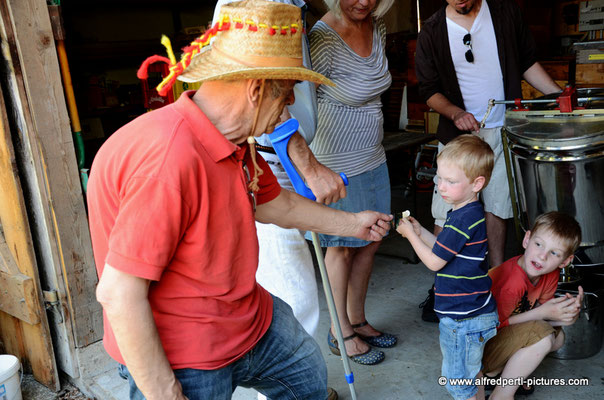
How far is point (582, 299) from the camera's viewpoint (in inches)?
107

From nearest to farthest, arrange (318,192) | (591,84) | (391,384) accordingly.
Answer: (318,192), (391,384), (591,84)

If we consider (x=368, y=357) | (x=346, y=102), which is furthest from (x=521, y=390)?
(x=346, y=102)

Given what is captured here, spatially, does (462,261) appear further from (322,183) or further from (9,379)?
(9,379)

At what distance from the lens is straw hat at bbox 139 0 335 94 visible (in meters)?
1.49

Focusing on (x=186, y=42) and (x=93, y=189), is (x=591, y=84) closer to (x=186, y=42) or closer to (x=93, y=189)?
(x=186, y=42)

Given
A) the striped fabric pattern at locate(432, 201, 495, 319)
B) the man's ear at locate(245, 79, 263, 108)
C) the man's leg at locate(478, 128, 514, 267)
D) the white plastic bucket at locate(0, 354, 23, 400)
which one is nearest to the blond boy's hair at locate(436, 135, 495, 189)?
the striped fabric pattern at locate(432, 201, 495, 319)

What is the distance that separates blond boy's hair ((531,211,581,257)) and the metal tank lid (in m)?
0.30

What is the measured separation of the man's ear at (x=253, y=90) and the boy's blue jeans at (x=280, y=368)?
30.4 inches

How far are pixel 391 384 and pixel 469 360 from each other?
63cm

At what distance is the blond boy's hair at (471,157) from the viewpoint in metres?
2.20

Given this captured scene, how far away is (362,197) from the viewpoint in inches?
114

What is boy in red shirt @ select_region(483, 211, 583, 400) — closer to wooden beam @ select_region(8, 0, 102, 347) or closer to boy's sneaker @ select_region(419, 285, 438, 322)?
boy's sneaker @ select_region(419, 285, 438, 322)

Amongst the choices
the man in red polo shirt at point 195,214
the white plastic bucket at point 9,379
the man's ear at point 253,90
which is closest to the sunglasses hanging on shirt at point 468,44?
the man in red polo shirt at point 195,214

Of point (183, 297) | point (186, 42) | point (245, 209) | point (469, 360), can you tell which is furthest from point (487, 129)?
point (186, 42)
